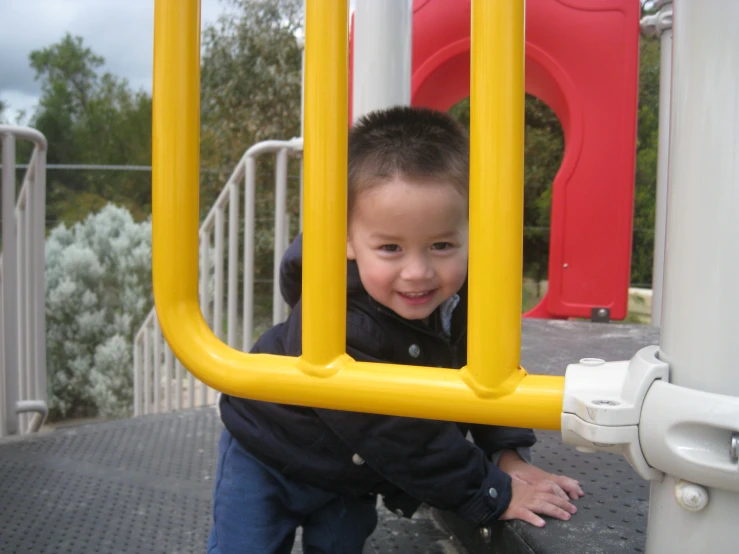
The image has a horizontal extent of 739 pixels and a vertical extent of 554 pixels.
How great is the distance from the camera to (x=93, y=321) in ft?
18.5

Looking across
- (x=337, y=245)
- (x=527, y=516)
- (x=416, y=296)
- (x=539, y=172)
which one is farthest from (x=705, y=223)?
(x=539, y=172)

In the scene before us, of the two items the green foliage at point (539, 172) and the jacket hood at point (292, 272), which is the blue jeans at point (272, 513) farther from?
the green foliage at point (539, 172)

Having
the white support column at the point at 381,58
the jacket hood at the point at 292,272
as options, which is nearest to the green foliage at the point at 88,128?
the white support column at the point at 381,58

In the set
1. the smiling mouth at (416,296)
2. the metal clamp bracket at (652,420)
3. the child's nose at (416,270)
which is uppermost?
the child's nose at (416,270)

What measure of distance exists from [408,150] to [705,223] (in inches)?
18.3

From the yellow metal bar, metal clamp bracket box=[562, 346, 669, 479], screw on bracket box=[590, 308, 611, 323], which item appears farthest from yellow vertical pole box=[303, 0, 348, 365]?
screw on bracket box=[590, 308, 611, 323]

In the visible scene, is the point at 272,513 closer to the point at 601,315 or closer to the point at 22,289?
the point at 22,289

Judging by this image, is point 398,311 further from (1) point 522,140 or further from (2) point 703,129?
(2) point 703,129

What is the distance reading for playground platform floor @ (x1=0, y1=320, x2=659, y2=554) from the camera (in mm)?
995

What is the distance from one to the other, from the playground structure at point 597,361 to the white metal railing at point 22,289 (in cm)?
148

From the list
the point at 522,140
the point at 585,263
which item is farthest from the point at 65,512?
the point at 585,263

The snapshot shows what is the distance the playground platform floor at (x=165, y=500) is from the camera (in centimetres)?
99

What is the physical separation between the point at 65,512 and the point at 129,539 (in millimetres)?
183

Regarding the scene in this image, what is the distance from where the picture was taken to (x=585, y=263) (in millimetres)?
2959
